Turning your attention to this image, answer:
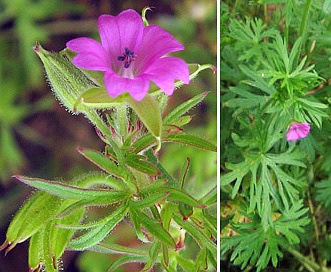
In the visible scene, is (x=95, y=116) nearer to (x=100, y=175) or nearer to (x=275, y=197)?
(x=100, y=175)

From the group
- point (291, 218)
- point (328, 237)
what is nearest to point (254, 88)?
point (291, 218)

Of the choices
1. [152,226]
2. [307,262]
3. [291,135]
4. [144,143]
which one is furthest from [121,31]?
[307,262]

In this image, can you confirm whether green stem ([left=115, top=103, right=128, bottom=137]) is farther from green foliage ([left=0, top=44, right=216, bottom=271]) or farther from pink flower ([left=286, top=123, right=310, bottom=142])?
pink flower ([left=286, top=123, right=310, bottom=142])

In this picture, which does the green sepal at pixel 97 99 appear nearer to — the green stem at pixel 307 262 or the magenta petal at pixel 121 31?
the magenta petal at pixel 121 31

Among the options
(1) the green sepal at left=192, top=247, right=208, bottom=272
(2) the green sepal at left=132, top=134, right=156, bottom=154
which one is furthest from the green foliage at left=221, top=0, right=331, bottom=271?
(2) the green sepal at left=132, top=134, right=156, bottom=154

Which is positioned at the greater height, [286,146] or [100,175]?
[100,175]

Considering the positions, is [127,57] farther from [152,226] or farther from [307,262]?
[307,262]
